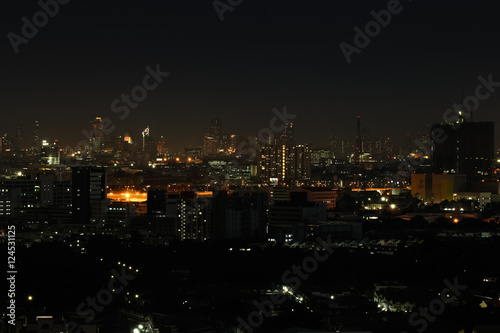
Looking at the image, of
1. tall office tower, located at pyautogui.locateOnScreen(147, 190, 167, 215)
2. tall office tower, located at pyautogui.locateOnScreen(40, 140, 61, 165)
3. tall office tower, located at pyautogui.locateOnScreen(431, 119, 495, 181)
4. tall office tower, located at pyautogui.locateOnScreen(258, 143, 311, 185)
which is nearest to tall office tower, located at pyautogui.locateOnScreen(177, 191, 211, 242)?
tall office tower, located at pyautogui.locateOnScreen(147, 190, 167, 215)

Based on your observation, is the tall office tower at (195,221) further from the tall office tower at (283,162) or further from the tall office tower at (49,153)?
the tall office tower at (49,153)

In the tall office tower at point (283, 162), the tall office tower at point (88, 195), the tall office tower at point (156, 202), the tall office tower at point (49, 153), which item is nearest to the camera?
the tall office tower at point (88, 195)

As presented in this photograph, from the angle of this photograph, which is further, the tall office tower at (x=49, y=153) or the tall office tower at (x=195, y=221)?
the tall office tower at (x=49, y=153)

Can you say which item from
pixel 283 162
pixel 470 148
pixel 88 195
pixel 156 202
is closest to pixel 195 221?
pixel 156 202

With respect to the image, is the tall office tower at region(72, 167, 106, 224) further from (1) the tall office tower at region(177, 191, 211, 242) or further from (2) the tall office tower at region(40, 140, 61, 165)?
(2) the tall office tower at region(40, 140, 61, 165)

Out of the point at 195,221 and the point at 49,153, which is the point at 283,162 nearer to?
the point at 49,153

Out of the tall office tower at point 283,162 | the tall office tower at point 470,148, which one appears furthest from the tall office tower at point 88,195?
the tall office tower at point 470,148
